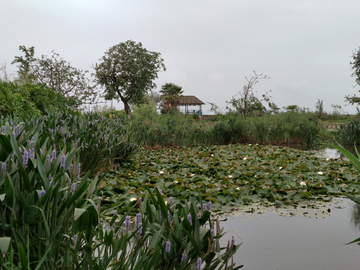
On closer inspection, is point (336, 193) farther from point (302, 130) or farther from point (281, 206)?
point (302, 130)

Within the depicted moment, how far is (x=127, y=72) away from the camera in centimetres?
2939

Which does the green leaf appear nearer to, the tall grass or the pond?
the pond

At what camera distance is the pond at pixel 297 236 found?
7.16 ft

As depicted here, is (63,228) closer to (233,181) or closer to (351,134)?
(233,181)

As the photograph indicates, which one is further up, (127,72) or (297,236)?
(127,72)

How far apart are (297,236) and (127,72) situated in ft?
93.4

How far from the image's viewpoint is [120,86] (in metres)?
29.8

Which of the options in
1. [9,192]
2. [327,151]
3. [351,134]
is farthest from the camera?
[351,134]

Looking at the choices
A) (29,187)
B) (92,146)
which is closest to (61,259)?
(29,187)

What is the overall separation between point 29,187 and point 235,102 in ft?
52.5

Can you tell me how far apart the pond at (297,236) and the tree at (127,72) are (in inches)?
1050

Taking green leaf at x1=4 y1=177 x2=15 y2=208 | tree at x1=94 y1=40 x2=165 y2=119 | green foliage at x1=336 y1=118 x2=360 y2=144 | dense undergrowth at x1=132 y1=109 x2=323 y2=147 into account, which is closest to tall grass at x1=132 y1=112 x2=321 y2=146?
dense undergrowth at x1=132 y1=109 x2=323 y2=147

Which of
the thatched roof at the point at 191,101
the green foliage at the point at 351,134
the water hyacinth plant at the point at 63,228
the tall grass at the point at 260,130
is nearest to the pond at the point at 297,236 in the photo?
the water hyacinth plant at the point at 63,228

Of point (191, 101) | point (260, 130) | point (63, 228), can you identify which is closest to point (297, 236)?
point (63, 228)
